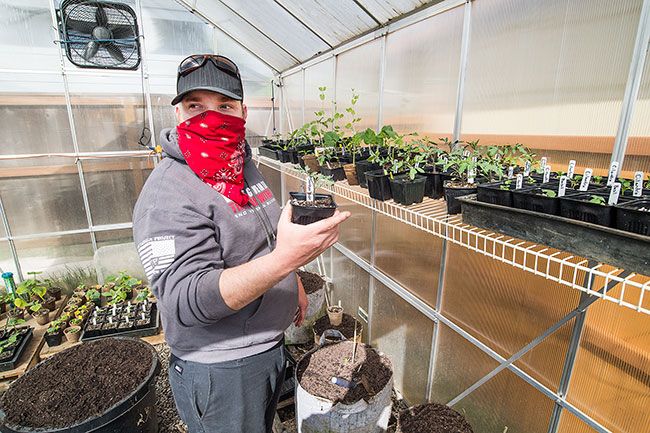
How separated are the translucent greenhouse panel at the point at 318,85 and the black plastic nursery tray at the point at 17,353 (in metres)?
3.61

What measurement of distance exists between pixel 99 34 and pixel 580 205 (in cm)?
520

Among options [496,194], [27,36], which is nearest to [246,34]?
[27,36]

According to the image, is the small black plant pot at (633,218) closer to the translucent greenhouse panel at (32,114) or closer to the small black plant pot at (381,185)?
the small black plant pot at (381,185)

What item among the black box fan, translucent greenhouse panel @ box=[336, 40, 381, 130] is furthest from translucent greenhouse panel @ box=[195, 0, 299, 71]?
translucent greenhouse panel @ box=[336, 40, 381, 130]

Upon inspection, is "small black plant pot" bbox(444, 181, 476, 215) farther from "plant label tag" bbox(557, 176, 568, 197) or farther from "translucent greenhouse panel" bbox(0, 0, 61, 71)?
"translucent greenhouse panel" bbox(0, 0, 61, 71)

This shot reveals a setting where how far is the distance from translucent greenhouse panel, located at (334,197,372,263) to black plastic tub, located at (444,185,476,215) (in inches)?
56.3

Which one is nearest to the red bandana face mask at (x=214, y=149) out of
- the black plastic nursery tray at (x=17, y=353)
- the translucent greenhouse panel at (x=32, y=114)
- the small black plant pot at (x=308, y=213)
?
the small black plant pot at (x=308, y=213)

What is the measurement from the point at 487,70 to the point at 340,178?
1.15 meters

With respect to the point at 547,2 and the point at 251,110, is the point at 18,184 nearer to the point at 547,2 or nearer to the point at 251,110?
the point at 251,110

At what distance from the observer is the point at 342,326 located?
3.15m

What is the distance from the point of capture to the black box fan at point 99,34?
12.9 feet

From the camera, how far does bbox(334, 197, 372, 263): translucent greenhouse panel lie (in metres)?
2.89

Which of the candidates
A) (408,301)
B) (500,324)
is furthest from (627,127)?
(408,301)

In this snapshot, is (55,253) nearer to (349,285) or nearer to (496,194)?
(349,285)
